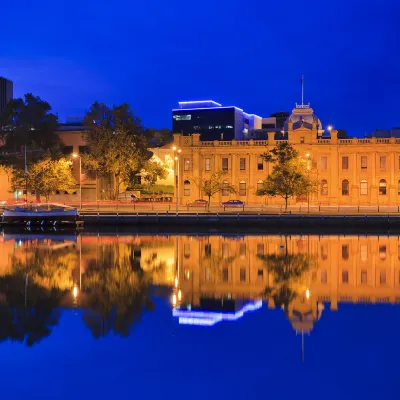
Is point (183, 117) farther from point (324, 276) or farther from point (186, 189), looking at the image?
point (324, 276)

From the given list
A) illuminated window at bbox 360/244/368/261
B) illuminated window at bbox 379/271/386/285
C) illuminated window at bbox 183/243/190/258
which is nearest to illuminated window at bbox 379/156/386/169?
illuminated window at bbox 360/244/368/261

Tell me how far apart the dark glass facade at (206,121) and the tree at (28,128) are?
198 feet

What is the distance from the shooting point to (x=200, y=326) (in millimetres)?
22578

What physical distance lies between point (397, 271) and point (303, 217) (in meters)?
29.7

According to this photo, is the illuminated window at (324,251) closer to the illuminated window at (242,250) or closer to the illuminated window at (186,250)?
the illuminated window at (242,250)

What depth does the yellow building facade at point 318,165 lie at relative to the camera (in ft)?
294

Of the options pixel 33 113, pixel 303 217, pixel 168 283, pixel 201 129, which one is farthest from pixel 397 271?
pixel 201 129

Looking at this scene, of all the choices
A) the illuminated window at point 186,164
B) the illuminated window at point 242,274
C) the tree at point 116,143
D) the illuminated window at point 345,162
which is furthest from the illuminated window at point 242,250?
the illuminated window at point 345,162

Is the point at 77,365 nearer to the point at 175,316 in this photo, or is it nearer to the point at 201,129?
the point at 175,316

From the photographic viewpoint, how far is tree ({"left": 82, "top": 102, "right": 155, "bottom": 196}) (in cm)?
8244

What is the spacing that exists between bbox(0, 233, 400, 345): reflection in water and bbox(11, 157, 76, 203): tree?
2966 centimetres

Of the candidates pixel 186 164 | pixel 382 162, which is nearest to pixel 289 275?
pixel 382 162

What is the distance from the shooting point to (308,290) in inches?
1160

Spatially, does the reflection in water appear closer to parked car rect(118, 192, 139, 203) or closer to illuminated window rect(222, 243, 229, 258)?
illuminated window rect(222, 243, 229, 258)
